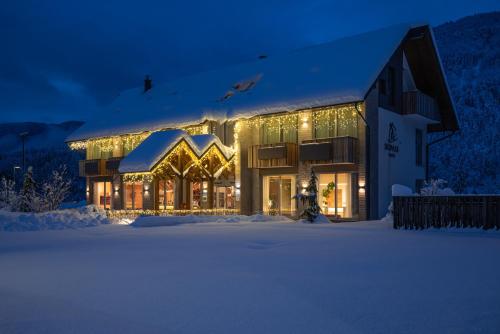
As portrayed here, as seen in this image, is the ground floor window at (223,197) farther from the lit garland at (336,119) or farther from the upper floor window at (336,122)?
the lit garland at (336,119)

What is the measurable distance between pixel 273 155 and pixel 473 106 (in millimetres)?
61476

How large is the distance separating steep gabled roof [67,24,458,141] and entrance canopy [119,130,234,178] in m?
2.37

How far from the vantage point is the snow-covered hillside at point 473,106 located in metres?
63.6

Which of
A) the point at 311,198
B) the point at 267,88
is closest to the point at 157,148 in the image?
the point at 267,88

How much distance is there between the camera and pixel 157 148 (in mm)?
24062

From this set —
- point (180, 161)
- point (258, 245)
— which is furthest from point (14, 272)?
point (180, 161)

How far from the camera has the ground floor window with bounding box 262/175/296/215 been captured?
26373 mm

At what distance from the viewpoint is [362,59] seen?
79.4 feet

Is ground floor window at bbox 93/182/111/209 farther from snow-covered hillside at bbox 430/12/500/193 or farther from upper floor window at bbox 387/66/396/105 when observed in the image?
snow-covered hillside at bbox 430/12/500/193

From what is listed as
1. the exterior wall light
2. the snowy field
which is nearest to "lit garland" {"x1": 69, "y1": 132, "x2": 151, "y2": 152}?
the exterior wall light

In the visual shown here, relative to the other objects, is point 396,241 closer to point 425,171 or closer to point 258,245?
point 258,245

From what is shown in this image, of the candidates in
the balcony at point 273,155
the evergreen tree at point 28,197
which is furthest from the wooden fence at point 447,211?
the evergreen tree at point 28,197

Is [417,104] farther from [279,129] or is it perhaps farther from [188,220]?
[188,220]

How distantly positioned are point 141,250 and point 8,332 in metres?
6.66
